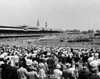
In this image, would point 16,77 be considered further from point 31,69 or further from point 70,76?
point 70,76

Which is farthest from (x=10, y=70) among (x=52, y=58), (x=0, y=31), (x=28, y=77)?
(x=0, y=31)

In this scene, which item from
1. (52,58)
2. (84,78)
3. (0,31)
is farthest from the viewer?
(0,31)

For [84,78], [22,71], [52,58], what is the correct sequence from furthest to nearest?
[52,58] → [22,71] → [84,78]

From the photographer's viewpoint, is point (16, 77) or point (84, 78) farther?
point (16, 77)

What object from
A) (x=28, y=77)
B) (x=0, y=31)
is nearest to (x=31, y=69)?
(x=28, y=77)

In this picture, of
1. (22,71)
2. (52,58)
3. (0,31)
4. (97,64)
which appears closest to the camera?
(22,71)

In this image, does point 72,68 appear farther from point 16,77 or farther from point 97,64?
point 16,77

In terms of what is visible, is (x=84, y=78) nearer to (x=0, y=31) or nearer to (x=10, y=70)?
(x=10, y=70)

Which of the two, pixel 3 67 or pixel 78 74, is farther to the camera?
pixel 3 67

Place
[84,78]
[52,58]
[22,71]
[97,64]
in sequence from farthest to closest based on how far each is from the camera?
[52,58] → [97,64] → [22,71] → [84,78]

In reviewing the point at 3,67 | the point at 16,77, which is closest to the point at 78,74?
the point at 16,77
